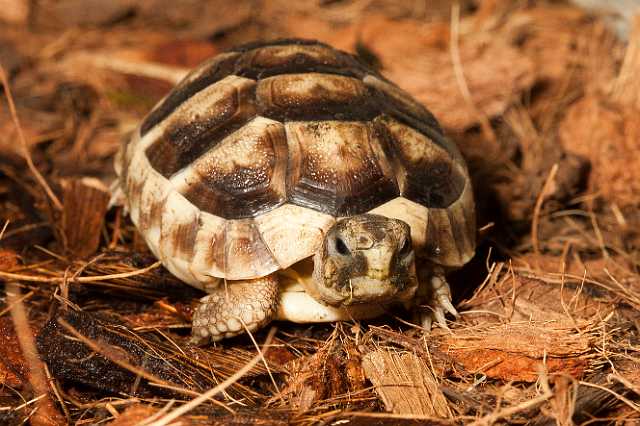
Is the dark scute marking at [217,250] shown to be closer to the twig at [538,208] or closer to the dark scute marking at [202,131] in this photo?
the dark scute marking at [202,131]

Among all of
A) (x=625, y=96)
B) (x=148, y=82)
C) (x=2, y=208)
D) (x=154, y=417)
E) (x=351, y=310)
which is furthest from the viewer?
(x=148, y=82)

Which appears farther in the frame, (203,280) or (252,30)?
(252,30)

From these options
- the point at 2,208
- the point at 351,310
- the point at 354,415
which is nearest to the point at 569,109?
the point at 351,310

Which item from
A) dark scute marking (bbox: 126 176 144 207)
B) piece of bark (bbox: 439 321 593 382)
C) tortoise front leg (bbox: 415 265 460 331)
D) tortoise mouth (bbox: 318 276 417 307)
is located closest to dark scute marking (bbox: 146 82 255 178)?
dark scute marking (bbox: 126 176 144 207)

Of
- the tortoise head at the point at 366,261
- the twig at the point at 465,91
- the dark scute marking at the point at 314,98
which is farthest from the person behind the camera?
the twig at the point at 465,91

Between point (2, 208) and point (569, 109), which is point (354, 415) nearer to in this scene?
point (2, 208)

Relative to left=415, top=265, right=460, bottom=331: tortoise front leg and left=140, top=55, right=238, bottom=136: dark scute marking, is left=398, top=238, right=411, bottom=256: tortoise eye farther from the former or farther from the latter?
left=140, top=55, right=238, bottom=136: dark scute marking

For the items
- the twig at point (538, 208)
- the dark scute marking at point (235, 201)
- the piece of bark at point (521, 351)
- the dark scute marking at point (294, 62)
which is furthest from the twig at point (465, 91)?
the dark scute marking at point (235, 201)
